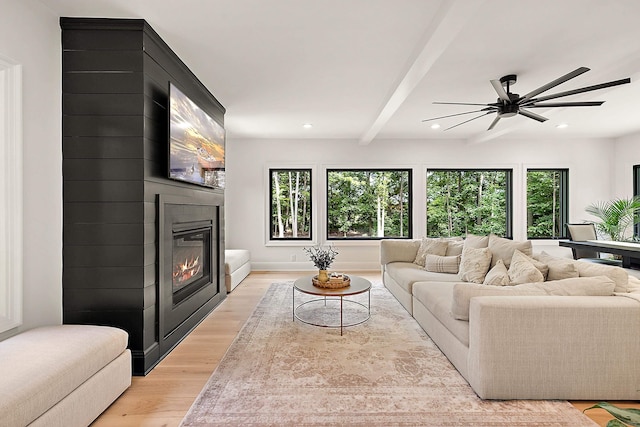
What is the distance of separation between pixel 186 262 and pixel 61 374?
1697 mm

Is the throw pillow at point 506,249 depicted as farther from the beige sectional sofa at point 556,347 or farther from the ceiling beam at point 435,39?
the ceiling beam at point 435,39

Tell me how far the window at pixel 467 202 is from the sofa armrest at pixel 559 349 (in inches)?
180

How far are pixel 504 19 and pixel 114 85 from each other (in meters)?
2.80

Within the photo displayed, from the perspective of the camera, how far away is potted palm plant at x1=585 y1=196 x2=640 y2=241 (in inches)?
219

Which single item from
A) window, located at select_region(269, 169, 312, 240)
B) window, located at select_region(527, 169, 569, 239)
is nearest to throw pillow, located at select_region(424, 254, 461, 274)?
window, located at select_region(269, 169, 312, 240)

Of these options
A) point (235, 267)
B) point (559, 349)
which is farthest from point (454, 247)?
point (235, 267)

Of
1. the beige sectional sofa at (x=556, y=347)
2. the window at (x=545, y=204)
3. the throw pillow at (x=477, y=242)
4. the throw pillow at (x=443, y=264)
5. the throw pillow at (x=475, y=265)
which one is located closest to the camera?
the beige sectional sofa at (x=556, y=347)

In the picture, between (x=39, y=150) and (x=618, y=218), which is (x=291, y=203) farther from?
(x=618, y=218)

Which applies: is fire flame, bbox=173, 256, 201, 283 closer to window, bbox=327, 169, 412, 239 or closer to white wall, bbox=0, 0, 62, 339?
white wall, bbox=0, 0, 62, 339

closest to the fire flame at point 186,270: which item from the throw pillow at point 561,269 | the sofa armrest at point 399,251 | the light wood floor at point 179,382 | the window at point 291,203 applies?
the light wood floor at point 179,382

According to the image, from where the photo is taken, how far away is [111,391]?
2.06m

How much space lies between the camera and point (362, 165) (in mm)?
6516

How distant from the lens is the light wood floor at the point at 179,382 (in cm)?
196

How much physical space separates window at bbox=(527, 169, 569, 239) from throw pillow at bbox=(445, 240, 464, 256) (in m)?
3.06
